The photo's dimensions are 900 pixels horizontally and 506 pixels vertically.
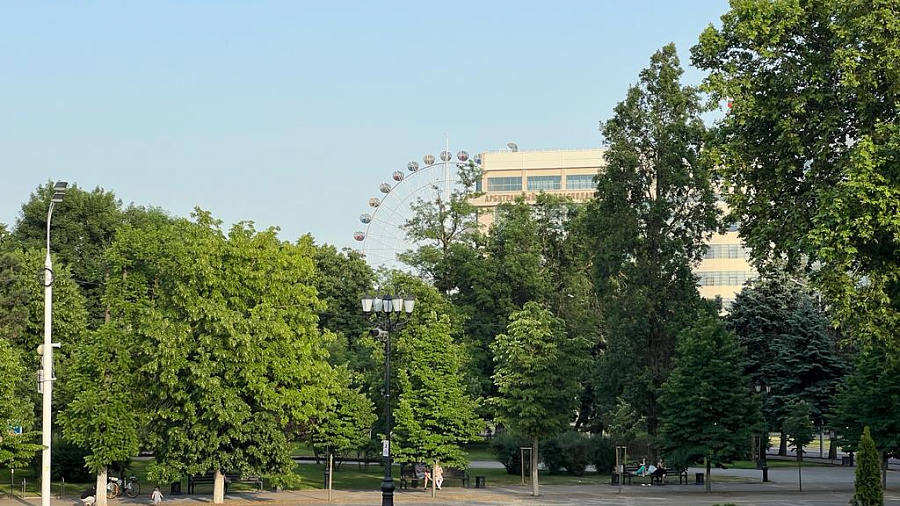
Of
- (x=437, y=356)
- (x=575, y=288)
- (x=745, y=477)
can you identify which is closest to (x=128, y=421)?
(x=437, y=356)

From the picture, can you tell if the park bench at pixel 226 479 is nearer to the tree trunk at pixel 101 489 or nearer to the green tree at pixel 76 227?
the tree trunk at pixel 101 489

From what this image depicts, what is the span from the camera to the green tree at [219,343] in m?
42.5

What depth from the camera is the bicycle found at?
45.8 meters

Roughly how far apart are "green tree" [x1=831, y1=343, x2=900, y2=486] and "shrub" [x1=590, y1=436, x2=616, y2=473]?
36.6 ft

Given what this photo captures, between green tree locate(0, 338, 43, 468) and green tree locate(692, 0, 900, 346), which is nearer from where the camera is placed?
green tree locate(692, 0, 900, 346)

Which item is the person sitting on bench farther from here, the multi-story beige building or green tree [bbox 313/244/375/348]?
the multi-story beige building

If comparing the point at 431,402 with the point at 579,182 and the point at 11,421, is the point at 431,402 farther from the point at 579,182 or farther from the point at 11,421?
the point at 579,182

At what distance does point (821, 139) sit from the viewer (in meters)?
31.0

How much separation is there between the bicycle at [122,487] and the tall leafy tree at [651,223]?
972 inches

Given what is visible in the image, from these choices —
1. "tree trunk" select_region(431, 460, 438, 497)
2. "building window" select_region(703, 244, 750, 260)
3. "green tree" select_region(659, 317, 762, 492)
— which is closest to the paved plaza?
"tree trunk" select_region(431, 460, 438, 497)

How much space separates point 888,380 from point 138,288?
31991mm

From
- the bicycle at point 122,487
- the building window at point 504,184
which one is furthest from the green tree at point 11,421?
the building window at point 504,184

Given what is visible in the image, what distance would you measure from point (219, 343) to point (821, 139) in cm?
2296

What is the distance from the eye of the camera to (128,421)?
42469mm
